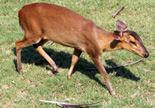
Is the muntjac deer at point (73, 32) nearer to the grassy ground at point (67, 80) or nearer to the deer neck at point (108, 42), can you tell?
the deer neck at point (108, 42)

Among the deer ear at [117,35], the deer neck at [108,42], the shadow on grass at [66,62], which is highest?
the deer ear at [117,35]

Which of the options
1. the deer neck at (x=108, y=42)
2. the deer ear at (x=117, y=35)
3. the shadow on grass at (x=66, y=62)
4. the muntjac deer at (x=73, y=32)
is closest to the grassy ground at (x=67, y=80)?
the shadow on grass at (x=66, y=62)

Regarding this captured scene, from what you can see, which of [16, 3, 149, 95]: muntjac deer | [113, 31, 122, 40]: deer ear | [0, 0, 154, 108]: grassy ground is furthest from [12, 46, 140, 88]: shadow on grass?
[113, 31, 122, 40]: deer ear

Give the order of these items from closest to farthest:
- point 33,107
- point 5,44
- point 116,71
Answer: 1. point 33,107
2. point 116,71
3. point 5,44

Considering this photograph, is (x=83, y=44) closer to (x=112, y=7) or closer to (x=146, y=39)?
(x=146, y=39)

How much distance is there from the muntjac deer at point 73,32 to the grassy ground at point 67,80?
44 centimetres

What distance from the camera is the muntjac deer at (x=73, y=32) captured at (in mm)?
5996

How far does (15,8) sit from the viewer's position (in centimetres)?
983

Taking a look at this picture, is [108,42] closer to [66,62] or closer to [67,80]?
[67,80]

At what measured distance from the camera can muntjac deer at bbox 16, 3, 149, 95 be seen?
5996 millimetres

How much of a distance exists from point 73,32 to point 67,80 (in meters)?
1.15

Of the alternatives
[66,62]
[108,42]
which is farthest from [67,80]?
[108,42]

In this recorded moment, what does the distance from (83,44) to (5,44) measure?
9.49 feet

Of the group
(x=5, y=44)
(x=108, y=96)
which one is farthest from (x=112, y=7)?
(x=108, y=96)
